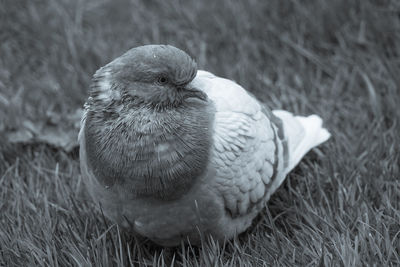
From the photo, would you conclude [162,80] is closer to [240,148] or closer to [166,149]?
[166,149]

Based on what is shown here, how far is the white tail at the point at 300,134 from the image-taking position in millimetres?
4008

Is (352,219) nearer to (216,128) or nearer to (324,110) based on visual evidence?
(216,128)

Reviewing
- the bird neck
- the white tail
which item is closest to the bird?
the bird neck

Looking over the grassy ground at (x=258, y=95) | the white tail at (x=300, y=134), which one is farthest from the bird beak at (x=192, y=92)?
the white tail at (x=300, y=134)

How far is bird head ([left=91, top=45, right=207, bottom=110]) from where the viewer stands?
10.2ft

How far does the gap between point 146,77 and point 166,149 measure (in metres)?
0.37

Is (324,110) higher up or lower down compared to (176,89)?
lower down

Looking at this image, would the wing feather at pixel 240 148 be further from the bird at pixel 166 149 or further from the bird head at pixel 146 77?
the bird head at pixel 146 77

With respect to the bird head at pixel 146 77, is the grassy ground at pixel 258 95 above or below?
below

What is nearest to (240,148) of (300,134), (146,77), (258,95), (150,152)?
(150,152)

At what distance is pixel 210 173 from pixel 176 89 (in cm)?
47

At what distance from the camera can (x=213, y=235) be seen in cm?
344

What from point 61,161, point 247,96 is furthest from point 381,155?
point 61,161

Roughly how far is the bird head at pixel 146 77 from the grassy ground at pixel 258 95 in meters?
0.78
